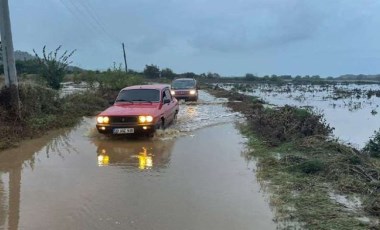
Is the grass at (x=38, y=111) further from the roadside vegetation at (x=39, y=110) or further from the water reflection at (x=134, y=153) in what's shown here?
the water reflection at (x=134, y=153)

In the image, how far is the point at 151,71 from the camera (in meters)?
83.0

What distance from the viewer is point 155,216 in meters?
6.06

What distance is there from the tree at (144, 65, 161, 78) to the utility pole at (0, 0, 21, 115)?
6824 cm

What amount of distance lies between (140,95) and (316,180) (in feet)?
25.3

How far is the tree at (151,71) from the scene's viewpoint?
82919mm

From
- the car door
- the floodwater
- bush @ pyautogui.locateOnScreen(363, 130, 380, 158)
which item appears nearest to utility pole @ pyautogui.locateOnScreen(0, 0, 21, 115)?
the floodwater

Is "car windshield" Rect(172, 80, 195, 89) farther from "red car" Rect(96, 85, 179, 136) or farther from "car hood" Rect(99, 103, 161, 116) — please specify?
"car hood" Rect(99, 103, 161, 116)

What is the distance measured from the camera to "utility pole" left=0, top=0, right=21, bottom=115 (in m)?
14.4

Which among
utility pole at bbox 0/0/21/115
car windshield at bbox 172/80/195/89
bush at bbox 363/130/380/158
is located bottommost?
bush at bbox 363/130/380/158

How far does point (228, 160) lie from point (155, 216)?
412cm

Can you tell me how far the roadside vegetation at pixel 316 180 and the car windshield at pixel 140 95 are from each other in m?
3.43

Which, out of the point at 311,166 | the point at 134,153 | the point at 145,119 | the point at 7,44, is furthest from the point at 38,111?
the point at 311,166

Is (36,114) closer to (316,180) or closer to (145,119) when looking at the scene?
(145,119)

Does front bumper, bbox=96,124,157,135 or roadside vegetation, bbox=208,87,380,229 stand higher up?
front bumper, bbox=96,124,157,135
